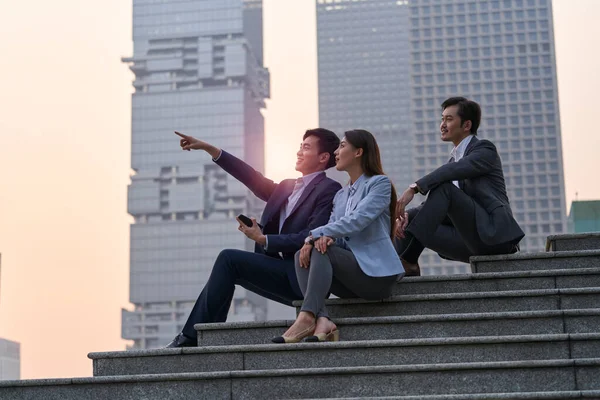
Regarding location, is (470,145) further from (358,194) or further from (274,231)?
(274,231)

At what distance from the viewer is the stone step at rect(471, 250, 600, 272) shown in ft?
22.1

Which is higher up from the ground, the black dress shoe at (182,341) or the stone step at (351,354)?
the black dress shoe at (182,341)

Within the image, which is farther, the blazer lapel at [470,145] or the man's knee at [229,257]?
the blazer lapel at [470,145]

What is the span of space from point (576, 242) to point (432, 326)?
1743mm

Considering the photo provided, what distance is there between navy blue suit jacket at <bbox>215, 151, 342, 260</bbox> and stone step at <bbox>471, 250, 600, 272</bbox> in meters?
1.10

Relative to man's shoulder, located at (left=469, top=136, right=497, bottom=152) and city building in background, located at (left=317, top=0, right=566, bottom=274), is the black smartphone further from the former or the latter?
city building in background, located at (left=317, top=0, right=566, bottom=274)

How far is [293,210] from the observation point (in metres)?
6.91

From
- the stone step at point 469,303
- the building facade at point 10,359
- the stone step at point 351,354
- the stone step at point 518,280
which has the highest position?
the stone step at point 518,280

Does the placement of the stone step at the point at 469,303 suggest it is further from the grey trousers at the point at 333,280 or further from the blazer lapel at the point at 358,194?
the blazer lapel at the point at 358,194

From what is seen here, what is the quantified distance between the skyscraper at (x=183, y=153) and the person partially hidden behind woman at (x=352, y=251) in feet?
461

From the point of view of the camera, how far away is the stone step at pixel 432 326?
19.1 ft

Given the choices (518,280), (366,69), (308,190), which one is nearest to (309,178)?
(308,190)

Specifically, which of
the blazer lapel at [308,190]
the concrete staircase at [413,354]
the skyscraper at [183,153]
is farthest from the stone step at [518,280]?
the skyscraper at [183,153]

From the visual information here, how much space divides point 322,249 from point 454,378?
3.99 feet
